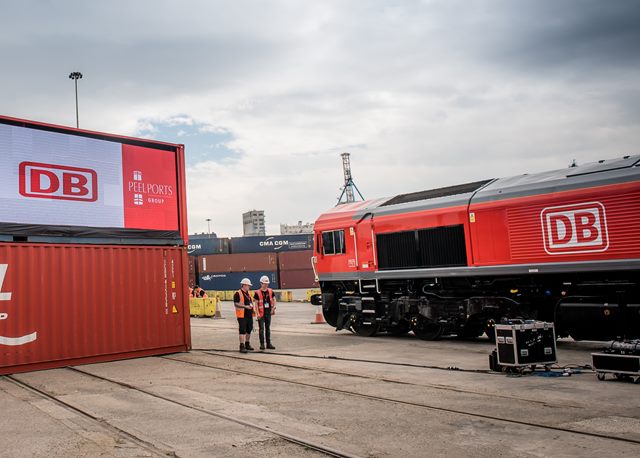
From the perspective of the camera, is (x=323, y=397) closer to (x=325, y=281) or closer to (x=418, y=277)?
(x=418, y=277)

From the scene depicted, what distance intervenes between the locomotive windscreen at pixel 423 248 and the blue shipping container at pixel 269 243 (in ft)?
118

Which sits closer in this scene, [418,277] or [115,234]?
[115,234]

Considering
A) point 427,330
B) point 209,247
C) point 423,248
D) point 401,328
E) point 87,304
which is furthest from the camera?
point 209,247

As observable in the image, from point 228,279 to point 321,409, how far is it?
44.0 meters

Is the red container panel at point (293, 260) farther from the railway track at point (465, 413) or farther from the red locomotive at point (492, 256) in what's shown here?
the railway track at point (465, 413)

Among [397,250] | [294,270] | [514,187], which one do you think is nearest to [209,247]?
[294,270]

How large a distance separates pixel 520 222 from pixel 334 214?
6.51 m

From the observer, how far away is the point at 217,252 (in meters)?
51.9

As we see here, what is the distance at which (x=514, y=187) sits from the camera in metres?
13.0

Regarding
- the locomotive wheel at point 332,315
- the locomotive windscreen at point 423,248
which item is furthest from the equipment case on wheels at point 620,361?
the locomotive wheel at point 332,315

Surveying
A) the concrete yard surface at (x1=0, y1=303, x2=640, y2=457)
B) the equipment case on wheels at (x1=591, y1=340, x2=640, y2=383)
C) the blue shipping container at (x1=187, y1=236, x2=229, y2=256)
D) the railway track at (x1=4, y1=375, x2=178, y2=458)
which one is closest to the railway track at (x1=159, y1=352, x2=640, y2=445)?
the concrete yard surface at (x1=0, y1=303, x2=640, y2=457)

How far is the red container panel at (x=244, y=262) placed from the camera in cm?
5038

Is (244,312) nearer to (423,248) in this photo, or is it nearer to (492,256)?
(423,248)

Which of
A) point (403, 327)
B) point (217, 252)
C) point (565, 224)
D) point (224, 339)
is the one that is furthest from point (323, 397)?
point (217, 252)
